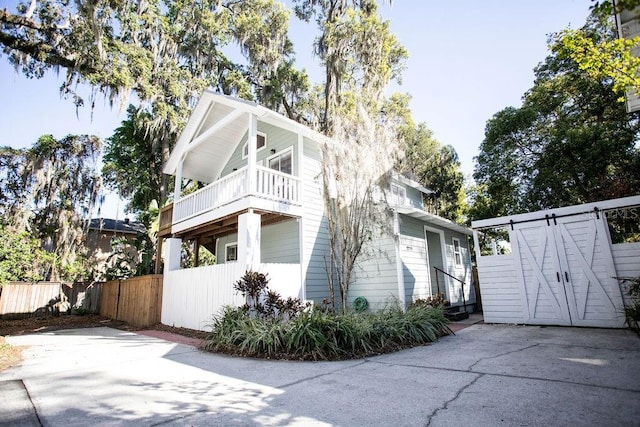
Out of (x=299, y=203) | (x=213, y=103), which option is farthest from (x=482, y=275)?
(x=213, y=103)

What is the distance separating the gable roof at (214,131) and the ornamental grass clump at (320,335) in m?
5.14

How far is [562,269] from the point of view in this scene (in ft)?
25.2

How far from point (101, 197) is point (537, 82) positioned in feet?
75.4

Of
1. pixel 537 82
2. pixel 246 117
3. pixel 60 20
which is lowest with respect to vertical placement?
pixel 246 117

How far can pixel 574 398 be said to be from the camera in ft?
10.2

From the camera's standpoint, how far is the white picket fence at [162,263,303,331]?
8477mm

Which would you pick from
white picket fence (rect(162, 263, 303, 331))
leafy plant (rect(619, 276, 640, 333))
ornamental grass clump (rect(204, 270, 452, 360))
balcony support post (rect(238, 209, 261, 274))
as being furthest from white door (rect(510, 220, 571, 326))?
balcony support post (rect(238, 209, 261, 274))

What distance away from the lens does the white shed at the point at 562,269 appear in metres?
7.08

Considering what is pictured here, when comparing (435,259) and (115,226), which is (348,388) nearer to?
(435,259)

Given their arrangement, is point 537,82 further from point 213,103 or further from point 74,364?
point 74,364

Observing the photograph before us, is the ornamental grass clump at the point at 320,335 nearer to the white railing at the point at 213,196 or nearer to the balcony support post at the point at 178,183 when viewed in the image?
the white railing at the point at 213,196

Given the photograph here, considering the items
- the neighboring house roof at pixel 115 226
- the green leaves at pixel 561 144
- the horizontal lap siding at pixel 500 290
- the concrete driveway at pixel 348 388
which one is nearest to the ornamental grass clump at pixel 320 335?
the concrete driveway at pixel 348 388

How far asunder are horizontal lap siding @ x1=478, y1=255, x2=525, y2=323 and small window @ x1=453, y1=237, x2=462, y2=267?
4284 millimetres

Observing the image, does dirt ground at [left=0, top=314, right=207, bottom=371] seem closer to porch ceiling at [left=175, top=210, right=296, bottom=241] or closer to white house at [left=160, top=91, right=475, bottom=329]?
white house at [left=160, top=91, right=475, bottom=329]
